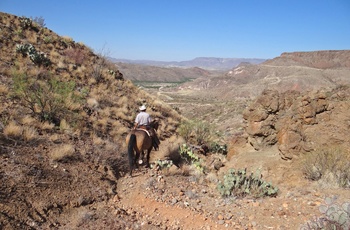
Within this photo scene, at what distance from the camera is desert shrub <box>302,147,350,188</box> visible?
6605mm

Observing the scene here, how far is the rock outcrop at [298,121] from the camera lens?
8000 millimetres

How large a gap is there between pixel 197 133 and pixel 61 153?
890cm

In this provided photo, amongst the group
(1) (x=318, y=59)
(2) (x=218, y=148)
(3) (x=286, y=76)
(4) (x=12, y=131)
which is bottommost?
(2) (x=218, y=148)

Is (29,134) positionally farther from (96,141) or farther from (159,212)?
(159,212)

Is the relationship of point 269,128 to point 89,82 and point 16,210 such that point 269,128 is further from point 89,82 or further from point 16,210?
point 89,82

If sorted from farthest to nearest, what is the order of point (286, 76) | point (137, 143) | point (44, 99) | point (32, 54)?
point (286, 76), point (32, 54), point (44, 99), point (137, 143)

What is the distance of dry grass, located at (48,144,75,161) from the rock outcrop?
667 cm

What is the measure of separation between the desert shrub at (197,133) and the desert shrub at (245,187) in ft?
24.6

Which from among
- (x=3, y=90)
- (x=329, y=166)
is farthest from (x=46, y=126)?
(x=329, y=166)

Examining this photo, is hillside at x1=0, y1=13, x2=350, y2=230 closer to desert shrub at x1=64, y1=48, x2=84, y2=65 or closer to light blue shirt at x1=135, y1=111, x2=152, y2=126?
light blue shirt at x1=135, y1=111, x2=152, y2=126

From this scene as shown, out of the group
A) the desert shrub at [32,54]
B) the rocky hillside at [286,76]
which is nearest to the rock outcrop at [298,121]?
the desert shrub at [32,54]

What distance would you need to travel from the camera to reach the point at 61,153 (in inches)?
309

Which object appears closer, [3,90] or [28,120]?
[28,120]

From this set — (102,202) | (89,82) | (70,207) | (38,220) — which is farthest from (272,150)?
(89,82)
